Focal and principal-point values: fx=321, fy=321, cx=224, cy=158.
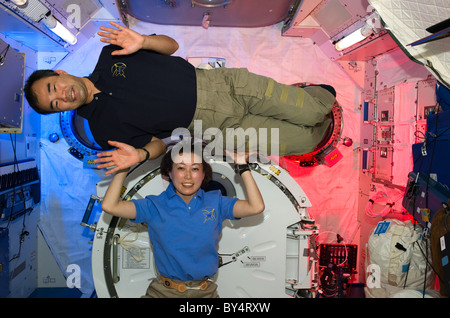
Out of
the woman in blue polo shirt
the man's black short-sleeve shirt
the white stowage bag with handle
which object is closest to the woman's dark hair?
the woman in blue polo shirt

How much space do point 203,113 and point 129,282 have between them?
191 cm

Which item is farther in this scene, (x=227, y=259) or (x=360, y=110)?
(x=360, y=110)

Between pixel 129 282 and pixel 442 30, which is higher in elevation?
pixel 442 30

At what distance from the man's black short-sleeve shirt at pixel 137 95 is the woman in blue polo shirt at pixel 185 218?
54 cm

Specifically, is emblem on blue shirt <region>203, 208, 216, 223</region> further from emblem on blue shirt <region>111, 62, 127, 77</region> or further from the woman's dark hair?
emblem on blue shirt <region>111, 62, 127, 77</region>

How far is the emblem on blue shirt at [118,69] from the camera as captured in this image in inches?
90.5

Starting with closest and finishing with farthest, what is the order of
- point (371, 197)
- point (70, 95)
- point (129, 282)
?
point (70, 95), point (129, 282), point (371, 197)

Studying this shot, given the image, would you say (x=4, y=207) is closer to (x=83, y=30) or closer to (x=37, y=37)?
(x=37, y=37)

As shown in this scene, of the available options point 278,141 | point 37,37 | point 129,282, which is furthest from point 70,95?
point 37,37

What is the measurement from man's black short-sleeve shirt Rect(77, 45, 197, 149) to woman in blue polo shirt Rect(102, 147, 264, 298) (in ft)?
1.77

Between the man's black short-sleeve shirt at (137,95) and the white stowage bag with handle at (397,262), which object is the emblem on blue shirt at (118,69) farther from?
the white stowage bag with handle at (397,262)

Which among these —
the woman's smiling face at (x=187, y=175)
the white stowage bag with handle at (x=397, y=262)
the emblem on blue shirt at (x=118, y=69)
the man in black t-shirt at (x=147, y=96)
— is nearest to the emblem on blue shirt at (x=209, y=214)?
the woman's smiling face at (x=187, y=175)

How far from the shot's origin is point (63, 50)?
437 cm

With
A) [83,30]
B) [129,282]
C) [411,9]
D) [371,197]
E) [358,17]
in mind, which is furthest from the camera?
[371,197]
